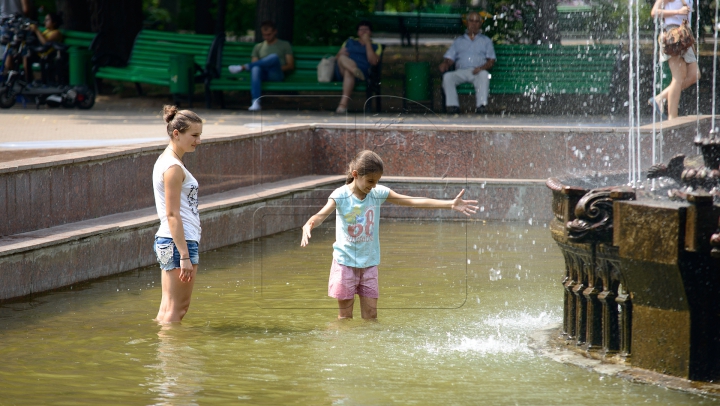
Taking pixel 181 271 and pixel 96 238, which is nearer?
pixel 181 271

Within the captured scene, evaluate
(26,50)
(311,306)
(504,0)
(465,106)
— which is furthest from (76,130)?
(504,0)

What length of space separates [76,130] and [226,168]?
9.57 feet

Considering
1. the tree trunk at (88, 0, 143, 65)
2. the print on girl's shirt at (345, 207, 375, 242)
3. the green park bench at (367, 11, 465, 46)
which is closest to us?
the print on girl's shirt at (345, 207, 375, 242)

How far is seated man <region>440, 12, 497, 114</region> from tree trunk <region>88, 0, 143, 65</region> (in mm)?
5984

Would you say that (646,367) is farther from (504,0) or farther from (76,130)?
(504,0)

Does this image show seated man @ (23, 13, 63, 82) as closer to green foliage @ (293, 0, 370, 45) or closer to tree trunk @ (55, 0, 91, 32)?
tree trunk @ (55, 0, 91, 32)

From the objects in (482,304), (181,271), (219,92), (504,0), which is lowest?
(482,304)

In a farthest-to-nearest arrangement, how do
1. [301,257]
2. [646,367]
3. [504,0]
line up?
[504,0]
[301,257]
[646,367]

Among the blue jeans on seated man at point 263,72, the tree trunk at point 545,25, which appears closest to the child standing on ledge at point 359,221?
the blue jeans on seated man at point 263,72

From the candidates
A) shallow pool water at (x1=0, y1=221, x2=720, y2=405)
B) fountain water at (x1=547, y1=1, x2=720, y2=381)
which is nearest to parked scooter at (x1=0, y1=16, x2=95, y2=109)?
shallow pool water at (x1=0, y1=221, x2=720, y2=405)

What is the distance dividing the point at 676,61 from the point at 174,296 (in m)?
7.54

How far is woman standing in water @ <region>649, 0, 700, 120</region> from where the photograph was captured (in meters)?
11.5

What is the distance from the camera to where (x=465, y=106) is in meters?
16.5

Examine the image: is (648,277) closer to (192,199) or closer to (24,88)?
(192,199)
